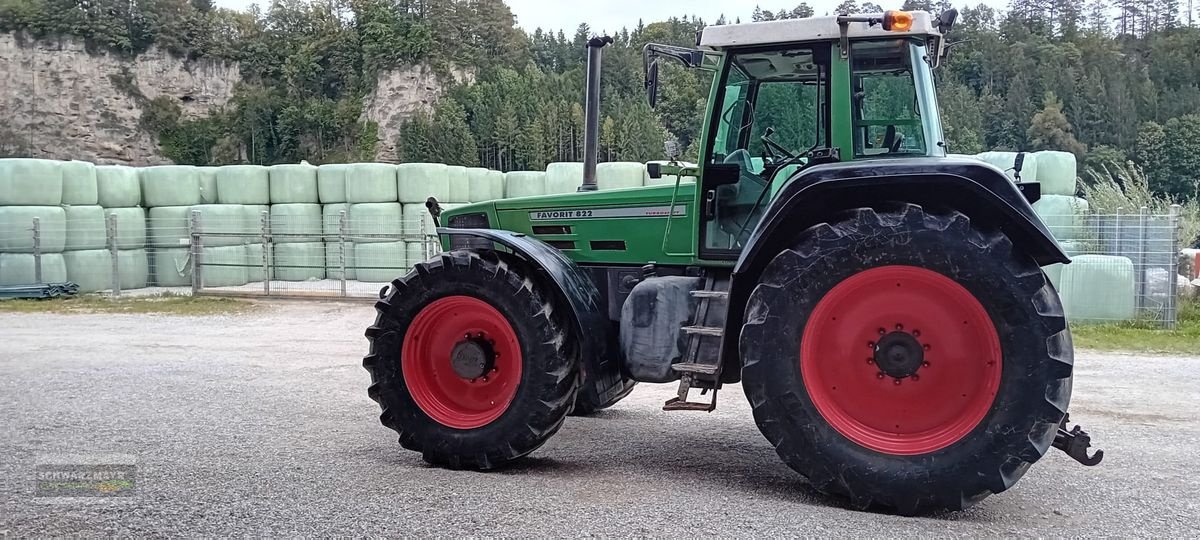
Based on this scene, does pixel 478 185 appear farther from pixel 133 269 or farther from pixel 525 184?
pixel 133 269

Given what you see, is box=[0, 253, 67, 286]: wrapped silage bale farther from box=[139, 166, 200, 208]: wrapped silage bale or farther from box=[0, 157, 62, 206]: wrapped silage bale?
box=[139, 166, 200, 208]: wrapped silage bale

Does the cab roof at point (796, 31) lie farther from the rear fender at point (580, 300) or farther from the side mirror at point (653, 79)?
the rear fender at point (580, 300)

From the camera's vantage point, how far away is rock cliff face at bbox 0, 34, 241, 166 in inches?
1790

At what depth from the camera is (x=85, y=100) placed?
154 ft

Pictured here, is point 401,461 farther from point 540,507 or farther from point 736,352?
point 736,352

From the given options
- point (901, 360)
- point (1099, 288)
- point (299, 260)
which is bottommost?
point (1099, 288)

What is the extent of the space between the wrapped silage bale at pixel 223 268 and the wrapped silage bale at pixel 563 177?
628 centimetres

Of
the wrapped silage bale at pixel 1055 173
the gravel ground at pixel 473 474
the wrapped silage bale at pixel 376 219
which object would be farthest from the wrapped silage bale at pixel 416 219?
the wrapped silage bale at pixel 1055 173

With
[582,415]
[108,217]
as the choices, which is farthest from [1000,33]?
[582,415]

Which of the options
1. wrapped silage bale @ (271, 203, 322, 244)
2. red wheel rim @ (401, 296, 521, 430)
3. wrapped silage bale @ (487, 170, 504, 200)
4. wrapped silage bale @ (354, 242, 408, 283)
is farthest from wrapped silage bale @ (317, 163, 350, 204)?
red wheel rim @ (401, 296, 521, 430)

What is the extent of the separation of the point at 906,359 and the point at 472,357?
2.43 meters

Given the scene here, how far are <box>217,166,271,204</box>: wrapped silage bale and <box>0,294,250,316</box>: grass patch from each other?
312cm

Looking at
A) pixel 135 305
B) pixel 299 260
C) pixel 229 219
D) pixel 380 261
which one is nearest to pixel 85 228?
pixel 229 219

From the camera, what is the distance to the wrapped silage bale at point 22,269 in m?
17.6
